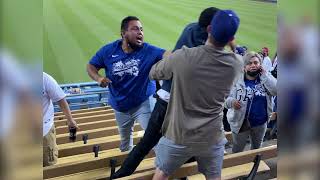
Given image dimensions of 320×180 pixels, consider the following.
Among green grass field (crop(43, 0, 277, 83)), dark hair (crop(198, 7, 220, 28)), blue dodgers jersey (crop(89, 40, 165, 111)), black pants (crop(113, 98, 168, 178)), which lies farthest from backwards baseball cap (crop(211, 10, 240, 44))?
green grass field (crop(43, 0, 277, 83))

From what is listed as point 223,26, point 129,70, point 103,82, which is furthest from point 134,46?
point 223,26

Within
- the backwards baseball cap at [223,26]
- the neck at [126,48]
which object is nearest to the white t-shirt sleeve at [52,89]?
the neck at [126,48]

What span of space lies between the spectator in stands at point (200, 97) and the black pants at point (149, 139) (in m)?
0.21

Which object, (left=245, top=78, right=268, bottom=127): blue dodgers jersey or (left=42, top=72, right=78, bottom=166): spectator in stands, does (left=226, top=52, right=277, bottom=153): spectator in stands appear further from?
(left=42, top=72, right=78, bottom=166): spectator in stands

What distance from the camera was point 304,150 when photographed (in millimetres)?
1005

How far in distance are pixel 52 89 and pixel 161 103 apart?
0.68 meters

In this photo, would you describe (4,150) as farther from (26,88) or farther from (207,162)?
(207,162)

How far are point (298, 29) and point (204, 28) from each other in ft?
3.72

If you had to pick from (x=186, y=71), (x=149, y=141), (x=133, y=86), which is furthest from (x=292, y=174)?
(x=133, y=86)

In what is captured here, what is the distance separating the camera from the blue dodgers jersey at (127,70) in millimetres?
2867

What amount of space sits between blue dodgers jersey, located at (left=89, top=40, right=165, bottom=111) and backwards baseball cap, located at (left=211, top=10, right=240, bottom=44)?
1.03m

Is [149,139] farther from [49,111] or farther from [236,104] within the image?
[236,104]

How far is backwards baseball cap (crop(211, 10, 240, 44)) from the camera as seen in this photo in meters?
1.84

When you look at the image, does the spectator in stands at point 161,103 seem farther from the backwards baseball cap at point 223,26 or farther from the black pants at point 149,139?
the backwards baseball cap at point 223,26
